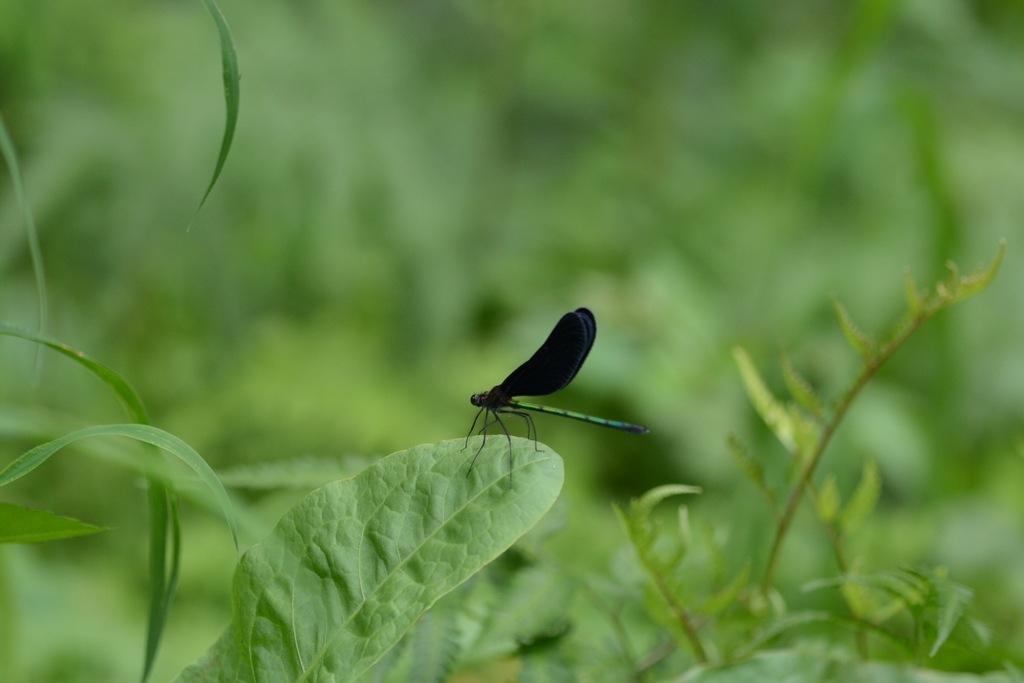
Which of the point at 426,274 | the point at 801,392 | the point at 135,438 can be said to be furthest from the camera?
the point at 426,274

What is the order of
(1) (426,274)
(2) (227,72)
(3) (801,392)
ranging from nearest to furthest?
(2) (227,72) < (3) (801,392) < (1) (426,274)

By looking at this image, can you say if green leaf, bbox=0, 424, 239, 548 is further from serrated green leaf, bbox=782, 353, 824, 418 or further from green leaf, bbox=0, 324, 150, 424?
serrated green leaf, bbox=782, 353, 824, 418

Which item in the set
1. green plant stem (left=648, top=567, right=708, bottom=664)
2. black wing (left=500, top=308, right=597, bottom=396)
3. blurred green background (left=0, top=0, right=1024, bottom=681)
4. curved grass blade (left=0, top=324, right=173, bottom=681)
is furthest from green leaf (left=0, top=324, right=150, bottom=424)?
blurred green background (left=0, top=0, right=1024, bottom=681)

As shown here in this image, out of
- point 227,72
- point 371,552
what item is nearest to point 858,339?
point 371,552

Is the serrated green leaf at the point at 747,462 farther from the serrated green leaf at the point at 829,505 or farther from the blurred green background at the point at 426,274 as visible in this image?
the blurred green background at the point at 426,274

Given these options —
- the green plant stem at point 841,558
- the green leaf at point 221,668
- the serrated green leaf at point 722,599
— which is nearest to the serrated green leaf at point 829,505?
the green plant stem at point 841,558

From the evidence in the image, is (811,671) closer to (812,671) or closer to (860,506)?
(812,671)

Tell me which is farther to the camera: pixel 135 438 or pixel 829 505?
pixel 829 505
